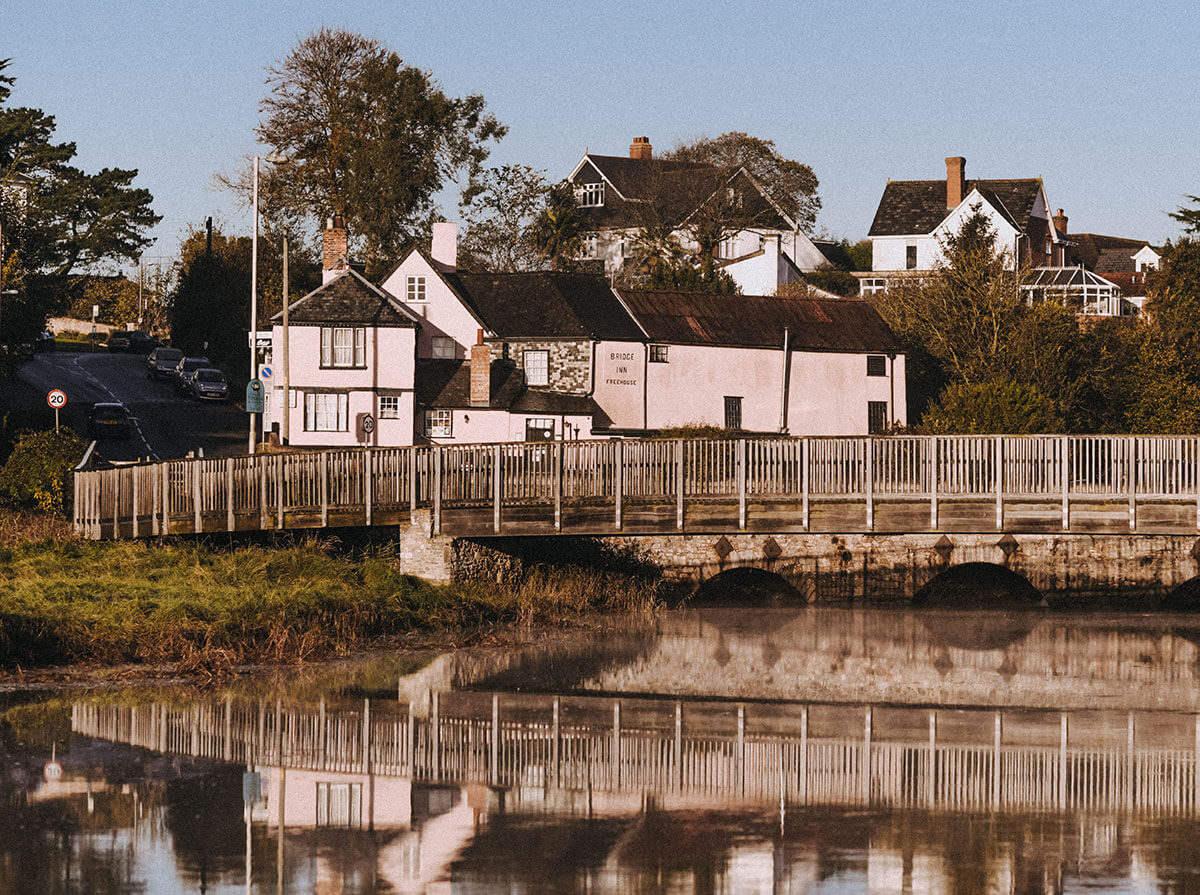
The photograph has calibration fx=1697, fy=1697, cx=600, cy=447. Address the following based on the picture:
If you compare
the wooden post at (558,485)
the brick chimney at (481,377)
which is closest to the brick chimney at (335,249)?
the brick chimney at (481,377)

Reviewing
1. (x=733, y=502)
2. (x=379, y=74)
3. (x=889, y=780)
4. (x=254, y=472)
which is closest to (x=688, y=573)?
(x=733, y=502)

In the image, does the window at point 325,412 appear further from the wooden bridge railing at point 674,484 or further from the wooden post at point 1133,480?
the wooden post at point 1133,480

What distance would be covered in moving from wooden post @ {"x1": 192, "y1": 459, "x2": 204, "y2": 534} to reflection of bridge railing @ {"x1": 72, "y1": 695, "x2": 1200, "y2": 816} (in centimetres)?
1236

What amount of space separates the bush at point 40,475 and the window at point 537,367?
2629 centimetres

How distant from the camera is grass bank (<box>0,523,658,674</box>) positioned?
28344mm

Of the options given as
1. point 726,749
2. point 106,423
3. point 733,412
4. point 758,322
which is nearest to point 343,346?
point 106,423

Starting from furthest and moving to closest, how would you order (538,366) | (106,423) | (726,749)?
(538,366) → (106,423) → (726,749)

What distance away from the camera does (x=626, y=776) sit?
21.4 meters

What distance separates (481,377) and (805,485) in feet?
104

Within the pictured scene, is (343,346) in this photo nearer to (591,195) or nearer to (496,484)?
(496,484)

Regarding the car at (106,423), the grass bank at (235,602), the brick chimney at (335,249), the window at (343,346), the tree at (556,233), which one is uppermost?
the tree at (556,233)

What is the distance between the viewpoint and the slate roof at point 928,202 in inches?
4400

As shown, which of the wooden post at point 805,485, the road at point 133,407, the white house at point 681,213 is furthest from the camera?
the white house at point 681,213

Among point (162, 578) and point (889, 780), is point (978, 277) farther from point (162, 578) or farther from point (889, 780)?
point (889, 780)
